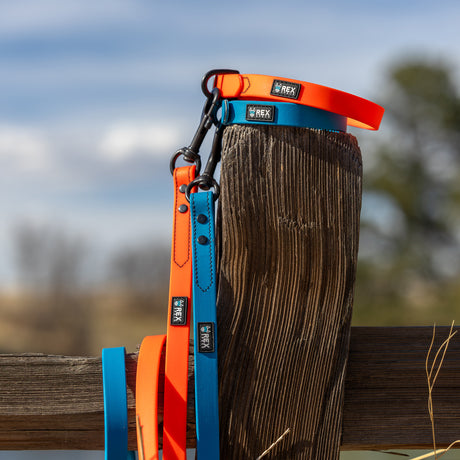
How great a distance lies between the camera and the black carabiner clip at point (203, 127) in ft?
4.51

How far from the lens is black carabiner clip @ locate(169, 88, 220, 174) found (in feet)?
4.51

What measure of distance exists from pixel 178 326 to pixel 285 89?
2.06 feet

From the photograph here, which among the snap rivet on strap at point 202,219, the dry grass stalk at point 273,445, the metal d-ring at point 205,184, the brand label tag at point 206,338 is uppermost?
the metal d-ring at point 205,184

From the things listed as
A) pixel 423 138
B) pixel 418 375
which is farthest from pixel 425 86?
pixel 418 375

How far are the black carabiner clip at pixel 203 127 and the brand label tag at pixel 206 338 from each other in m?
0.38

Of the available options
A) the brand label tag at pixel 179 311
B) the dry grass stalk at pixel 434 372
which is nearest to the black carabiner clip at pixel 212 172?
the brand label tag at pixel 179 311

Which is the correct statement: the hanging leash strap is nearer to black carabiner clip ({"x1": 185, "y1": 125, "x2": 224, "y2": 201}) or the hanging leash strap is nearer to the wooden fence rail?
black carabiner clip ({"x1": 185, "y1": 125, "x2": 224, "y2": 201})

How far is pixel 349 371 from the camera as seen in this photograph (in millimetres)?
1446

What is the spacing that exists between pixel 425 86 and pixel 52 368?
61.9ft

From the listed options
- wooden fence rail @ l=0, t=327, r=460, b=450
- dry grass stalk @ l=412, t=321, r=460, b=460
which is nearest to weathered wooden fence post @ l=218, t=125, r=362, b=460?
wooden fence rail @ l=0, t=327, r=460, b=450

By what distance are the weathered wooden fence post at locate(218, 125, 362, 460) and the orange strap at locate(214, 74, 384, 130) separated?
79 millimetres

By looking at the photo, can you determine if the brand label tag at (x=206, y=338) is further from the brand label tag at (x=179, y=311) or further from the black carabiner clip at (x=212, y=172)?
the black carabiner clip at (x=212, y=172)

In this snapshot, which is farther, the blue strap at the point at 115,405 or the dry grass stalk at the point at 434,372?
the dry grass stalk at the point at 434,372

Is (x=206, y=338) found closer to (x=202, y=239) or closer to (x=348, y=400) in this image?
(x=202, y=239)
